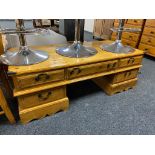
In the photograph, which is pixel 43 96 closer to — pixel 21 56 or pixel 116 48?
pixel 21 56

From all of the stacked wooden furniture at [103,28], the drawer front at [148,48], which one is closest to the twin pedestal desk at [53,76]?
the drawer front at [148,48]

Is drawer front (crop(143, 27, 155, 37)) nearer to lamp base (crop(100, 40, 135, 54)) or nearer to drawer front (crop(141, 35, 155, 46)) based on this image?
drawer front (crop(141, 35, 155, 46))

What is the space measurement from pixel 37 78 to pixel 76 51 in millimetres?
433

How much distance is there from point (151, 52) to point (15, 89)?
2.25 m

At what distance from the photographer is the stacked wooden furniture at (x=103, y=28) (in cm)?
322

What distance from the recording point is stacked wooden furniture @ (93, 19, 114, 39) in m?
3.22

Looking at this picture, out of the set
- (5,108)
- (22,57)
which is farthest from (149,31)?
(5,108)

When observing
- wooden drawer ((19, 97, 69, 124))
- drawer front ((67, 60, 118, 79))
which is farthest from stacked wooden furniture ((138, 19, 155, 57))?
wooden drawer ((19, 97, 69, 124))

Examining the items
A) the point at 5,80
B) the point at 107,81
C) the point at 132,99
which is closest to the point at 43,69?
the point at 5,80

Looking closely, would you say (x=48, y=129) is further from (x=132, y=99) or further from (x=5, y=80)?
(x=132, y=99)

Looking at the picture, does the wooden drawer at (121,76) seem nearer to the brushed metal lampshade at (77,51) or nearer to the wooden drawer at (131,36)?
the brushed metal lampshade at (77,51)

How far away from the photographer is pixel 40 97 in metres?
1.09

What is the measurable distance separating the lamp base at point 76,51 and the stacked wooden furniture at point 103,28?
2115 mm

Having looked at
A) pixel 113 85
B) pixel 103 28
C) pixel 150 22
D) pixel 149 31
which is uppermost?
pixel 150 22
